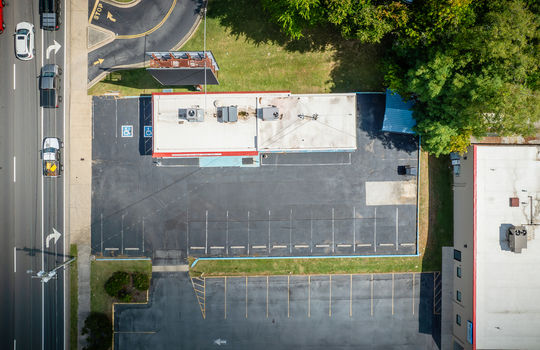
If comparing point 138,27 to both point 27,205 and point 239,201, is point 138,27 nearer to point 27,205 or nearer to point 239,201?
point 239,201

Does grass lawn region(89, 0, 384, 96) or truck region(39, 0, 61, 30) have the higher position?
truck region(39, 0, 61, 30)

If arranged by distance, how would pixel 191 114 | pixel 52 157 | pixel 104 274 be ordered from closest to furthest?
pixel 191 114, pixel 52 157, pixel 104 274

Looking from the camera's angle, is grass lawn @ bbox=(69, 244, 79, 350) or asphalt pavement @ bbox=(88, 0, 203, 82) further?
asphalt pavement @ bbox=(88, 0, 203, 82)

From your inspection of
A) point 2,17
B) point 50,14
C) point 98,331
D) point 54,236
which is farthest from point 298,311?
point 2,17

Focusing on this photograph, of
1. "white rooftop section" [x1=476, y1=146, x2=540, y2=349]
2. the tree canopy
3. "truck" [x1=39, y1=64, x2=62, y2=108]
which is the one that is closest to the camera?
the tree canopy

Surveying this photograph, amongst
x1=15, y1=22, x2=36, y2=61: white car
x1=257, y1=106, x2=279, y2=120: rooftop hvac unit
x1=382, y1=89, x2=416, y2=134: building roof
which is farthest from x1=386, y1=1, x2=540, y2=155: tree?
x1=15, y1=22, x2=36, y2=61: white car

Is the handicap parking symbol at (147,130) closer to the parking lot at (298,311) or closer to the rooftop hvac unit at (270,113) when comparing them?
the rooftop hvac unit at (270,113)

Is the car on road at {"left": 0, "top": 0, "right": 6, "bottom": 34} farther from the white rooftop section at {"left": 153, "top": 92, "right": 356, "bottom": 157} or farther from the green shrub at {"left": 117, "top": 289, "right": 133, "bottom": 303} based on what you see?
the green shrub at {"left": 117, "top": 289, "right": 133, "bottom": 303}
